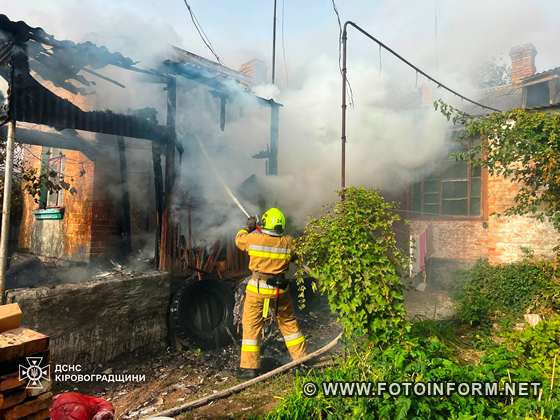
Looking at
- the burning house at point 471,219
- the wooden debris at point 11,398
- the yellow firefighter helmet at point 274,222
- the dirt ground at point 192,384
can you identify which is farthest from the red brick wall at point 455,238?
the wooden debris at point 11,398

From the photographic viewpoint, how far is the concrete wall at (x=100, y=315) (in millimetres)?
4504

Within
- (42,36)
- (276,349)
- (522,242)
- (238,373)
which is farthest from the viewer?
(522,242)

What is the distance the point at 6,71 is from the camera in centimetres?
500

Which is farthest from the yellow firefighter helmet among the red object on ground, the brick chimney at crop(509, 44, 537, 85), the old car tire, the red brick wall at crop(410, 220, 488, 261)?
the brick chimney at crop(509, 44, 537, 85)

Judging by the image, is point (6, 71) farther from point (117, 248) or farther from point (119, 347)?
point (119, 347)

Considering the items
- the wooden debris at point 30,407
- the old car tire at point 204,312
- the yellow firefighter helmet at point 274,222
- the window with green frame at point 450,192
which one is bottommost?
the old car tire at point 204,312

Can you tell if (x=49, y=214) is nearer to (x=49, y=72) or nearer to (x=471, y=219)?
(x=49, y=72)

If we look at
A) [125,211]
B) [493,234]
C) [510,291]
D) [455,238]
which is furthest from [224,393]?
[455,238]

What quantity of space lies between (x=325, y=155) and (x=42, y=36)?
6.42 m

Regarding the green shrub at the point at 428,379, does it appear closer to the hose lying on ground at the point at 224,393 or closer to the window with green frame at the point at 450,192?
the hose lying on ground at the point at 224,393

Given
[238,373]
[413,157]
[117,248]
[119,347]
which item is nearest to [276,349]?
[238,373]

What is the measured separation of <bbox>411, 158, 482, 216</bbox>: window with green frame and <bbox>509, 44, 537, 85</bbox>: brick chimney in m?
7.19

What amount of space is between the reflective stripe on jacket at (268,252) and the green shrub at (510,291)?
13.7 feet

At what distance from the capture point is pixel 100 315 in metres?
5.05
